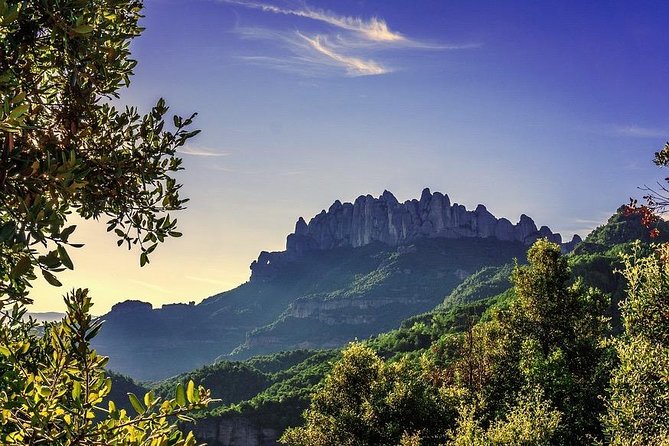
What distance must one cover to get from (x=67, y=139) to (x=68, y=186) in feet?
4.64

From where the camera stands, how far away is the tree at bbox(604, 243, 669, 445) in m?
13.6

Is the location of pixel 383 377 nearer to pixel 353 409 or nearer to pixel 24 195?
pixel 353 409

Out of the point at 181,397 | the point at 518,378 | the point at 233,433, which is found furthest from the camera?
the point at 233,433

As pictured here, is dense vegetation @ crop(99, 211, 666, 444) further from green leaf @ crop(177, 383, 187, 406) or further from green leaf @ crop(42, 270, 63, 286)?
green leaf @ crop(42, 270, 63, 286)

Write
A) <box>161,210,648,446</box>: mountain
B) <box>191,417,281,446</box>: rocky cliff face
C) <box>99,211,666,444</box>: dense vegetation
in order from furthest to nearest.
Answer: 1. <box>191,417,281,446</box>: rocky cliff face
2. <box>161,210,648,446</box>: mountain
3. <box>99,211,666,444</box>: dense vegetation

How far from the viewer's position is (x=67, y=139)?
175 inches

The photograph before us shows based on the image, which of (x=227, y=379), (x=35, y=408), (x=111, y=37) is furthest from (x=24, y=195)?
(x=227, y=379)

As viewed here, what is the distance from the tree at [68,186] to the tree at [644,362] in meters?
14.2

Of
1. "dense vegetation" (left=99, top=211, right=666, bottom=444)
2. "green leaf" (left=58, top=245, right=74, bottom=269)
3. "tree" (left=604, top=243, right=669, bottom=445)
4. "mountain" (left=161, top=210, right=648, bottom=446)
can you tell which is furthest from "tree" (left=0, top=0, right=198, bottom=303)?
"mountain" (left=161, top=210, right=648, bottom=446)

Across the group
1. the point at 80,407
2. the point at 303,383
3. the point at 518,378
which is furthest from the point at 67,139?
the point at 303,383

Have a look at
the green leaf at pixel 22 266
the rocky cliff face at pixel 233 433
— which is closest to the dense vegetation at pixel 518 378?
the green leaf at pixel 22 266

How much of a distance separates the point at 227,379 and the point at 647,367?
12221cm

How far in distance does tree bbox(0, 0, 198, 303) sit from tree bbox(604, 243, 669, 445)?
46.4ft

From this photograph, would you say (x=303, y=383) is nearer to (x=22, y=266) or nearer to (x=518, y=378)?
(x=518, y=378)
